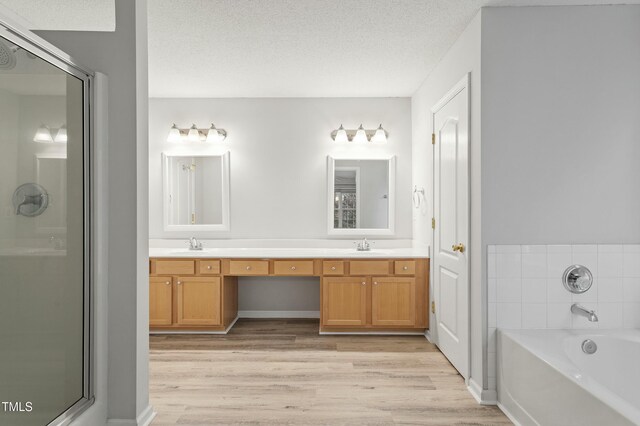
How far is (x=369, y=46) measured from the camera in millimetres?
3182

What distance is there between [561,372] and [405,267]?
207 centimetres

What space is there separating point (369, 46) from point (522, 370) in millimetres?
2434

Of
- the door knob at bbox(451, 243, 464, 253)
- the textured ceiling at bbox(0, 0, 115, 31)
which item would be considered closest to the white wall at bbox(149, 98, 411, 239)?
the door knob at bbox(451, 243, 464, 253)

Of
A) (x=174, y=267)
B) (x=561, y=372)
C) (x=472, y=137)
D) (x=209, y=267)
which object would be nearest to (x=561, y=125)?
(x=472, y=137)

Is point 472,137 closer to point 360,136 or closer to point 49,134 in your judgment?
point 360,136

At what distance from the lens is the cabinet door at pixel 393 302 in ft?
12.9

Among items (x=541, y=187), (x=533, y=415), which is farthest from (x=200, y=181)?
(x=533, y=415)

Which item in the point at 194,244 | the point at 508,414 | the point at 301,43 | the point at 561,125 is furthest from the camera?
the point at 194,244

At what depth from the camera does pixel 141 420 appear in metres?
2.27

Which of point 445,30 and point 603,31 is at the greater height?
point 445,30

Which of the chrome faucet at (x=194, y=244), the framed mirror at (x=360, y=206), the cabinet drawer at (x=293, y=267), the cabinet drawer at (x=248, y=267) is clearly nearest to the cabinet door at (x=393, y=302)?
the cabinet drawer at (x=293, y=267)

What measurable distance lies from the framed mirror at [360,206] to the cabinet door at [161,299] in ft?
5.77

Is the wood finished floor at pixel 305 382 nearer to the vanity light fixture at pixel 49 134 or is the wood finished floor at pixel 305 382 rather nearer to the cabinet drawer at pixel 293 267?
the cabinet drawer at pixel 293 267

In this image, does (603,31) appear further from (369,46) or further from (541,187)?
(369,46)
